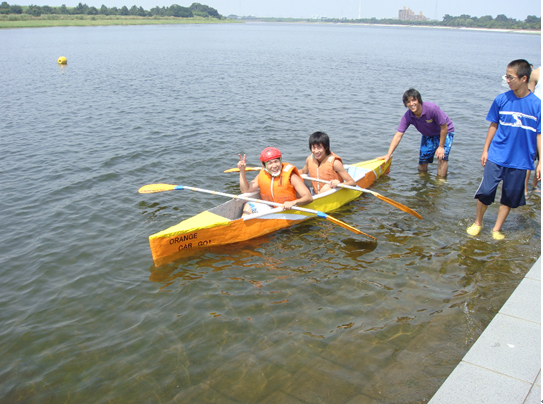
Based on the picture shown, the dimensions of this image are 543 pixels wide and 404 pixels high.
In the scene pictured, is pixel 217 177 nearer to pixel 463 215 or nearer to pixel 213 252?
pixel 213 252

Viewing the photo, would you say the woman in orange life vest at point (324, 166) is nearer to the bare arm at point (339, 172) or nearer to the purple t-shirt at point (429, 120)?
the bare arm at point (339, 172)

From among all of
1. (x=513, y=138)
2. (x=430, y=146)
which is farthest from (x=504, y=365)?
(x=430, y=146)

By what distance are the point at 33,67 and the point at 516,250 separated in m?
28.1

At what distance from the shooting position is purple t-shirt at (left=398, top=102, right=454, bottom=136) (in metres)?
7.73

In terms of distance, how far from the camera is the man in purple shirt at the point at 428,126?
7.44 m

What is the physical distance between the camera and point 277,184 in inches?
257

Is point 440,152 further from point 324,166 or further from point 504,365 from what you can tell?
point 504,365

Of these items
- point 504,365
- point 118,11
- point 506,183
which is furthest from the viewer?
point 118,11

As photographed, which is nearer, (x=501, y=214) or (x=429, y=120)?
(x=501, y=214)

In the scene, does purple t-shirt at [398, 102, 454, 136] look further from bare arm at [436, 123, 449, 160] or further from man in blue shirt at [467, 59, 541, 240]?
man in blue shirt at [467, 59, 541, 240]

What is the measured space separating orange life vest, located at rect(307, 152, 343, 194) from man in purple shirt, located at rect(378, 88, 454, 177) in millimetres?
1556

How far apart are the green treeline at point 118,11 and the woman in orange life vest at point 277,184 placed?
92704mm

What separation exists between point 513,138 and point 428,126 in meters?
3.01

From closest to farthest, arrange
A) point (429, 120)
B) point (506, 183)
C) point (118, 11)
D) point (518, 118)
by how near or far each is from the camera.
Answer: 1. point (518, 118)
2. point (506, 183)
3. point (429, 120)
4. point (118, 11)
